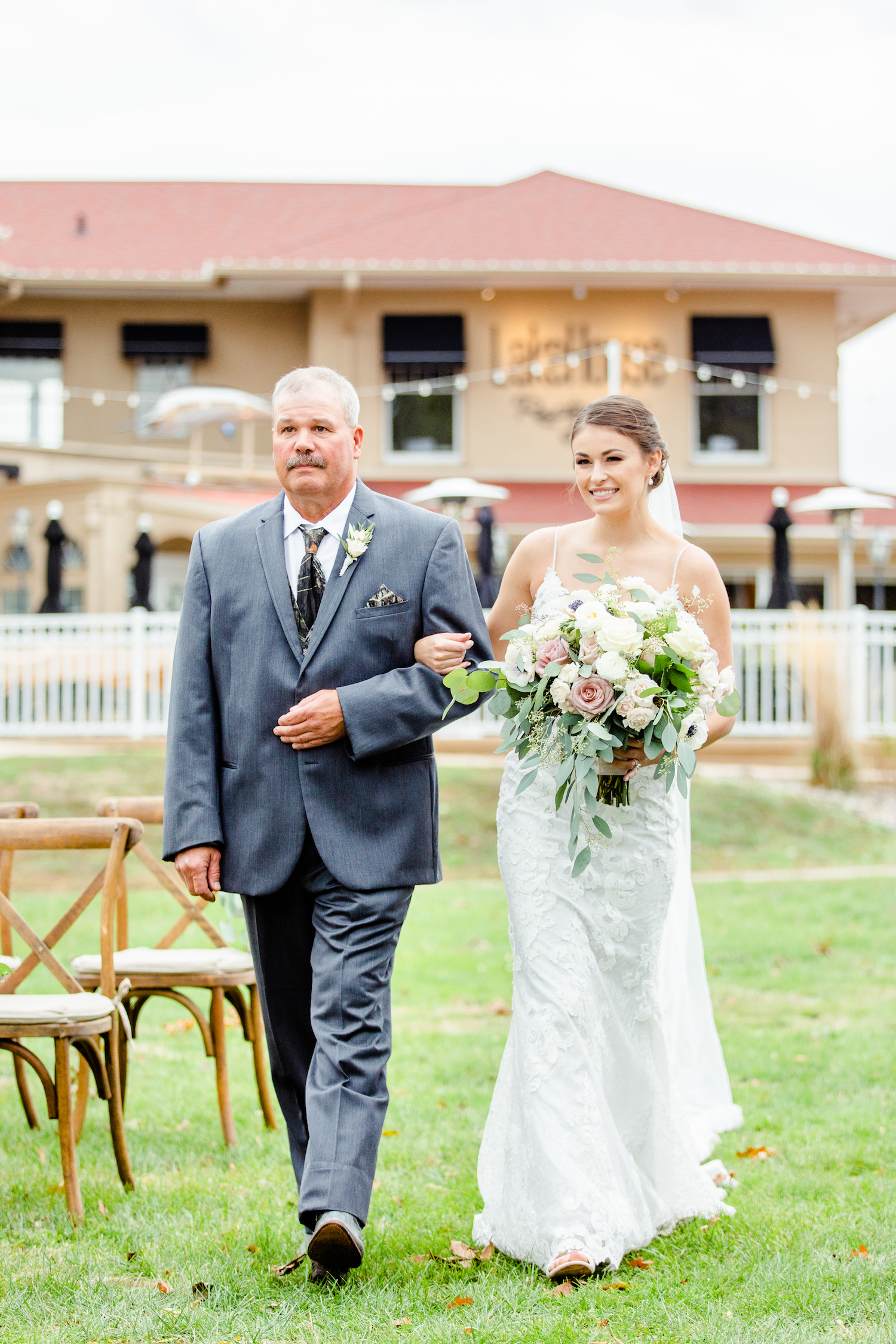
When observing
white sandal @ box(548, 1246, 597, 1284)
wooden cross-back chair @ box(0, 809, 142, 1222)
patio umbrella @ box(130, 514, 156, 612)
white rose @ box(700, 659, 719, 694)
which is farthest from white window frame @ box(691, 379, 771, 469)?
white sandal @ box(548, 1246, 597, 1284)

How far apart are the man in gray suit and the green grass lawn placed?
41 cm

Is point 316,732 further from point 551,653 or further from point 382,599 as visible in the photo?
point 551,653

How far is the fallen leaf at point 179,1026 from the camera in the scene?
294 inches

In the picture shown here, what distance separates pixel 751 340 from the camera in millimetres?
21969

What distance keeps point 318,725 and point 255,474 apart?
17.6m

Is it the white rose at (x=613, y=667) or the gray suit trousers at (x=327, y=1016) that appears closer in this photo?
the gray suit trousers at (x=327, y=1016)

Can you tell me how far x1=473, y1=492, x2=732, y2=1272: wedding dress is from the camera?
12.9 feet

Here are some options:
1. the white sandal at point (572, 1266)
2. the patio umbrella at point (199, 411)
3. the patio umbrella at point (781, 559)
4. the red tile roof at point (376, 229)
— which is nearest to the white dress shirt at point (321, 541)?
the white sandal at point (572, 1266)

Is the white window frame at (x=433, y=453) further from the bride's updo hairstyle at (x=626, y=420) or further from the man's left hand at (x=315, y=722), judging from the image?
the man's left hand at (x=315, y=722)

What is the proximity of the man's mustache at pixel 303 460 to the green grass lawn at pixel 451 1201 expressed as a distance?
89.1 inches

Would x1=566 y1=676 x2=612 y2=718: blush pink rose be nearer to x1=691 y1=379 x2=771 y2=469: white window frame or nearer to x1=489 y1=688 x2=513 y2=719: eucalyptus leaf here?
x1=489 y1=688 x2=513 y2=719: eucalyptus leaf

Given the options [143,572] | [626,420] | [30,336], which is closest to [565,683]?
[626,420]

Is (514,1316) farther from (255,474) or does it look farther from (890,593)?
(890,593)

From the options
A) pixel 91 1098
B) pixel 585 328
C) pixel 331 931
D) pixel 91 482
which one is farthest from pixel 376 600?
pixel 585 328
